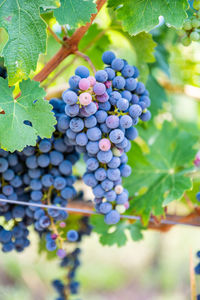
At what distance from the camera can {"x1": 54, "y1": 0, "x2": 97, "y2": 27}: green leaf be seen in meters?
0.73

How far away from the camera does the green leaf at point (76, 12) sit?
725mm

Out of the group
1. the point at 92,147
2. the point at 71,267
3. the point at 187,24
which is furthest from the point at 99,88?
the point at 71,267

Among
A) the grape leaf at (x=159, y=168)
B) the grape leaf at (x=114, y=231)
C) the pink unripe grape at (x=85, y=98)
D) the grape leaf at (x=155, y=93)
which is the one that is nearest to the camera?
the pink unripe grape at (x=85, y=98)

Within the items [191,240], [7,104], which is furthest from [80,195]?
[191,240]

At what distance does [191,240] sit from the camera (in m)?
4.57

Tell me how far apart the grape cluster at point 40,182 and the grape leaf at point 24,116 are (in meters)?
0.07

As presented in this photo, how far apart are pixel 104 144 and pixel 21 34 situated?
1.01 feet

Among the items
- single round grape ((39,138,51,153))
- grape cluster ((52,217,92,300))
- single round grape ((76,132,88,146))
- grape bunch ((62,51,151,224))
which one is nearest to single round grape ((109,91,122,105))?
grape bunch ((62,51,151,224))

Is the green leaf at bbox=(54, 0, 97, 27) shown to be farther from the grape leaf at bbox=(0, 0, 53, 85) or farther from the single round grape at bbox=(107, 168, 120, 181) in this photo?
the single round grape at bbox=(107, 168, 120, 181)

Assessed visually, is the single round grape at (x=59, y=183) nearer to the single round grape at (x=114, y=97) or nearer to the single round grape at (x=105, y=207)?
the single round grape at (x=105, y=207)

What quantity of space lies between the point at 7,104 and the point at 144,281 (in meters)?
4.72

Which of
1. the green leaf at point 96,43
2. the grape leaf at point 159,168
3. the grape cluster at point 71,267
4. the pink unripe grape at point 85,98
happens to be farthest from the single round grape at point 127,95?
the grape cluster at point 71,267

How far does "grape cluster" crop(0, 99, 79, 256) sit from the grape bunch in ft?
0.27

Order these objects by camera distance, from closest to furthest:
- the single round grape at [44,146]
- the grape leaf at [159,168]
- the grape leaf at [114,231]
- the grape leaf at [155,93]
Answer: the single round grape at [44,146], the grape leaf at [159,168], the grape leaf at [114,231], the grape leaf at [155,93]
